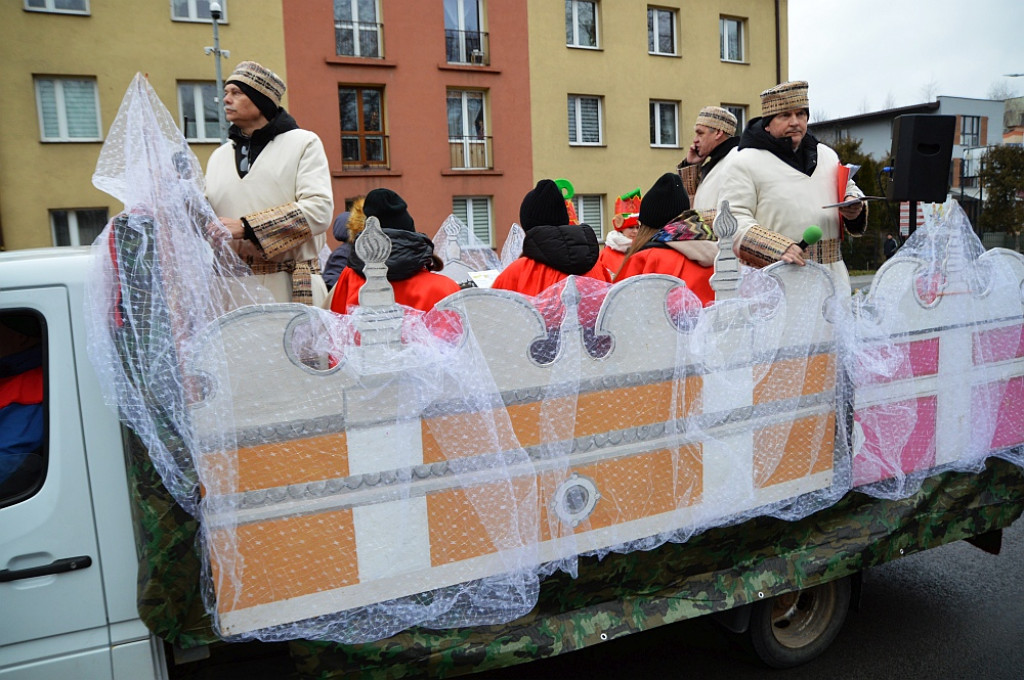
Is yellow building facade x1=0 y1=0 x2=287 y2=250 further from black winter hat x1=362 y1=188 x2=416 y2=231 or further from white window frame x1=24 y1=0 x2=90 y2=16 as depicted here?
black winter hat x1=362 y1=188 x2=416 y2=231

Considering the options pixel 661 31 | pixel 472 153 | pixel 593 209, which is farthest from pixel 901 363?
pixel 661 31

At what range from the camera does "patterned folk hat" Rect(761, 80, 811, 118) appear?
11.8 feet

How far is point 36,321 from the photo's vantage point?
2.08 meters

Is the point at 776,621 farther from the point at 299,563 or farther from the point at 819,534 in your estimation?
the point at 299,563

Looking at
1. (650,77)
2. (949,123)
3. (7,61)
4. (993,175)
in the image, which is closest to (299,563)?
(949,123)

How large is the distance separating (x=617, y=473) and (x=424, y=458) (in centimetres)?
67

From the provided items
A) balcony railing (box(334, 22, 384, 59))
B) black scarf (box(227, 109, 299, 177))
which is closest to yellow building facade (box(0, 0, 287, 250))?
balcony railing (box(334, 22, 384, 59))

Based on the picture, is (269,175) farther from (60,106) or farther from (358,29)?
(358,29)

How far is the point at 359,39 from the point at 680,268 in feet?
50.3

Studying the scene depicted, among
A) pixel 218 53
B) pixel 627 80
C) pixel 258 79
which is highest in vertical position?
pixel 627 80

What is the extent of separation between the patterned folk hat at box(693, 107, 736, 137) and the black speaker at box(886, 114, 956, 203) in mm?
1009

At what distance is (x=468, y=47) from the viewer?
17750mm

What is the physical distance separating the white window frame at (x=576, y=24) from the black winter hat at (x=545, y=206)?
16.9 metres

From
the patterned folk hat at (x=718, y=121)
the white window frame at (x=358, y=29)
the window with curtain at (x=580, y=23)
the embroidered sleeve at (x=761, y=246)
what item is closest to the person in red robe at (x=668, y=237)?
the embroidered sleeve at (x=761, y=246)
